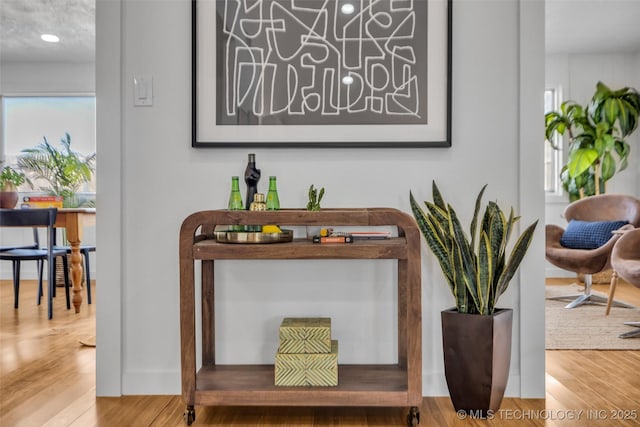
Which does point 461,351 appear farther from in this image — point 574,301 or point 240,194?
point 574,301

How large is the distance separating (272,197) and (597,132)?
4.02 meters

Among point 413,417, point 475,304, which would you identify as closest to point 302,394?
point 413,417

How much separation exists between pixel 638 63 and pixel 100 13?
5316mm

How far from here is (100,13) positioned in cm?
199

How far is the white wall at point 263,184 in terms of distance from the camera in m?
2.01

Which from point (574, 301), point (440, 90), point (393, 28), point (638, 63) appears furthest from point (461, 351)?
point (638, 63)

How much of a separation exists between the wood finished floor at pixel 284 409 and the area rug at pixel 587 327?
0.50ft

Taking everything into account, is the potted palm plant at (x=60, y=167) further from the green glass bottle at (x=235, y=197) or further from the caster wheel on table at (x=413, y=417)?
the caster wheel on table at (x=413, y=417)

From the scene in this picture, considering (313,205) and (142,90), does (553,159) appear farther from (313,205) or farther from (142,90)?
(142,90)

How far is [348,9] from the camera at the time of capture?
202 cm

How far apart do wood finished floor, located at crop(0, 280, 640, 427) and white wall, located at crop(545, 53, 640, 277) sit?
10.4 ft

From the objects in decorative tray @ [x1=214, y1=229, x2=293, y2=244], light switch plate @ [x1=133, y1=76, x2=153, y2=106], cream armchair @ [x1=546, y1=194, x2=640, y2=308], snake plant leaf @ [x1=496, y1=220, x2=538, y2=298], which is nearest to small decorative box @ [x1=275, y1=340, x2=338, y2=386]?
decorative tray @ [x1=214, y1=229, x2=293, y2=244]

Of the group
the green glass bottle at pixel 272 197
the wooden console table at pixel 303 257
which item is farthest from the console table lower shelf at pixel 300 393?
the green glass bottle at pixel 272 197

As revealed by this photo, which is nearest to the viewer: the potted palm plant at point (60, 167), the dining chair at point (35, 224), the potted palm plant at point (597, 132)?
the dining chair at point (35, 224)
